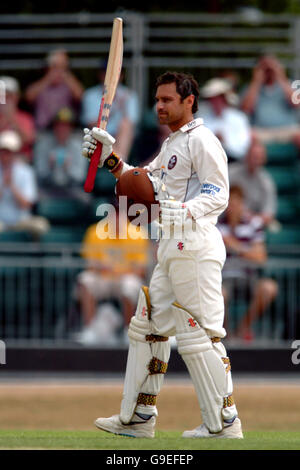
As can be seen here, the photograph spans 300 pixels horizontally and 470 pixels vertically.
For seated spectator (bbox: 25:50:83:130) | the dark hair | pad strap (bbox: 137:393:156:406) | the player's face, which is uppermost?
seated spectator (bbox: 25:50:83:130)

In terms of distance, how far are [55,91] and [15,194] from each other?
148cm

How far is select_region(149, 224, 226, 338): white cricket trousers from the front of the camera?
22.2 ft

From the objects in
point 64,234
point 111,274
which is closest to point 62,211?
point 64,234

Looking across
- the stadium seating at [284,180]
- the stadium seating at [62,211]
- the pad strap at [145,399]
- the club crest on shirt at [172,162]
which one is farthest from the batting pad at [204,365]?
the stadium seating at [284,180]

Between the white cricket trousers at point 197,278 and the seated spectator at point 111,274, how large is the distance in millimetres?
4847

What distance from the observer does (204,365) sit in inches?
265

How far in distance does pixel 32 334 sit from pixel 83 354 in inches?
22.6

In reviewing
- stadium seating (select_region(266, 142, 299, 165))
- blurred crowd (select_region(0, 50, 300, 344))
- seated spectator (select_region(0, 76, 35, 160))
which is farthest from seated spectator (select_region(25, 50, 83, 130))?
stadium seating (select_region(266, 142, 299, 165))

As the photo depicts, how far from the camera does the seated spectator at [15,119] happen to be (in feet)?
42.7

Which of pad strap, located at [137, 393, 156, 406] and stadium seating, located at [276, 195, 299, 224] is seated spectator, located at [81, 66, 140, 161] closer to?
stadium seating, located at [276, 195, 299, 224]

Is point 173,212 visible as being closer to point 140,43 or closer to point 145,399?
point 145,399

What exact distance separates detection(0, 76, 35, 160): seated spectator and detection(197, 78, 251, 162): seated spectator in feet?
6.58

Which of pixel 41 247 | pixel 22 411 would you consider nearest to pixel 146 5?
pixel 41 247
